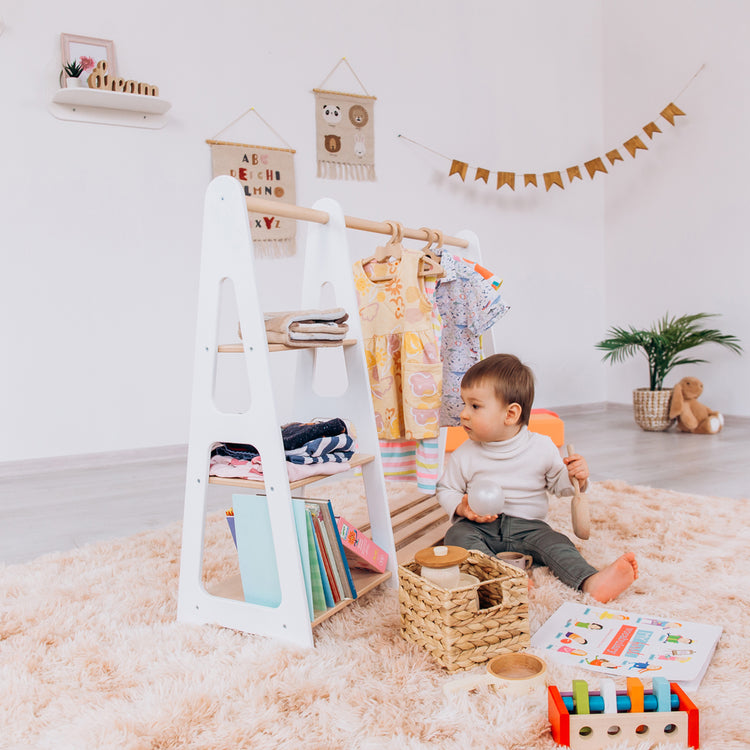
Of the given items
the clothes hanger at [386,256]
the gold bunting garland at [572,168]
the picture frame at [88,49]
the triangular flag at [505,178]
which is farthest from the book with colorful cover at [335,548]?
the triangular flag at [505,178]

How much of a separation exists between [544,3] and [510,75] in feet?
1.81

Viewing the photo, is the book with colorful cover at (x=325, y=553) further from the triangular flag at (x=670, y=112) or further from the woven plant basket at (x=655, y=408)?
the triangular flag at (x=670, y=112)

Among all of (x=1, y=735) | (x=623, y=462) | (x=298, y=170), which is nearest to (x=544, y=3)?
(x=298, y=170)

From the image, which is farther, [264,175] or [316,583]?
[264,175]

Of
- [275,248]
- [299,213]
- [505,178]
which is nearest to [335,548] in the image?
[299,213]

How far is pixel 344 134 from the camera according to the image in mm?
3900

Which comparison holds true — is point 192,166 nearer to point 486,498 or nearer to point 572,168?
point 572,168

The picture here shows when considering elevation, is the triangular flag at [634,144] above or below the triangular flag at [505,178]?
A: above

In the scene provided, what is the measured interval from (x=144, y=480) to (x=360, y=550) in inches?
70.0

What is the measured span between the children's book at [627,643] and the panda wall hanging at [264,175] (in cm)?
262

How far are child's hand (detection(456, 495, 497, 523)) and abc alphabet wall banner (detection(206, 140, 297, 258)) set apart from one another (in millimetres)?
2230

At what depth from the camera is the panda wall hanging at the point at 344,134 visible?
3828mm

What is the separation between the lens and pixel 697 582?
1621mm

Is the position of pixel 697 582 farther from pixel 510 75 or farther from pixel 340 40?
pixel 510 75
